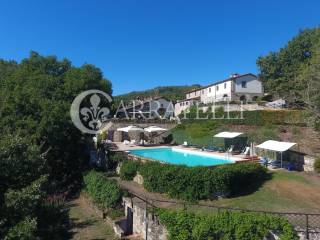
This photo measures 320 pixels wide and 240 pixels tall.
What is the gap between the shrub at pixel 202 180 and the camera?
56.8 ft

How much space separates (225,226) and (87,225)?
860 centimetres

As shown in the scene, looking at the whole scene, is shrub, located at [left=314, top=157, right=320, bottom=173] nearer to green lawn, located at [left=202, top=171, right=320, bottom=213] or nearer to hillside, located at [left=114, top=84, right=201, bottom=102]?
green lawn, located at [left=202, top=171, right=320, bottom=213]

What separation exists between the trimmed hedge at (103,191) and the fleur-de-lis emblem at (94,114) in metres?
15.6

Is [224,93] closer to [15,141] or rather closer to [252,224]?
[252,224]

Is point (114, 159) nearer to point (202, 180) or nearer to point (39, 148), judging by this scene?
point (202, 180)

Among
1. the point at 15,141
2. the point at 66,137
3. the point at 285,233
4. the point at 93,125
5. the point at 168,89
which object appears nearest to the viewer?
the point at 15,141

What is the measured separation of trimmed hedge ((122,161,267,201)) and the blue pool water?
19.3ft

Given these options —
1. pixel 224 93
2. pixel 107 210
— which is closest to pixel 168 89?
pixel 224 93

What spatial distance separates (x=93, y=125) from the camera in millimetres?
40438

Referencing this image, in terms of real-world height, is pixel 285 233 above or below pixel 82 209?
above

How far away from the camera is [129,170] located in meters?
22.2

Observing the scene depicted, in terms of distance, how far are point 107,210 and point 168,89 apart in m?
118

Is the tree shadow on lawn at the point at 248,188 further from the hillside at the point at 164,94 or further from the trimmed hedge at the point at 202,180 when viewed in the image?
the hillside at the point at 164,94

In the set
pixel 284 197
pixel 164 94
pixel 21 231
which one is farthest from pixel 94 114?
pixel 164 94
